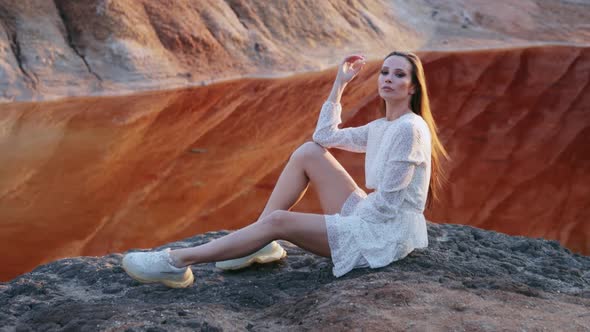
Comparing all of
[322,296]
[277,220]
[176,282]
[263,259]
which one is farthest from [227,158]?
[322,296]

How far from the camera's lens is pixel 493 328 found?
2.75 m

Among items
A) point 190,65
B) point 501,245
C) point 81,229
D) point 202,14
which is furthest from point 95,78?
point 501,245

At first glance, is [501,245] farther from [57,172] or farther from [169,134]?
[169,134]

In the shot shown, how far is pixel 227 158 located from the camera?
7.49m

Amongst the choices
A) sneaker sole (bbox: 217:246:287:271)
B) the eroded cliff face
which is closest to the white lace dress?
sneaker sole (bbox: 217:246:287:271)

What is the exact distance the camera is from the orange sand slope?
5.87 metres

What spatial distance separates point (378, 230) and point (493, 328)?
680 mm

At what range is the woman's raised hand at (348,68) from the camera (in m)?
3.68

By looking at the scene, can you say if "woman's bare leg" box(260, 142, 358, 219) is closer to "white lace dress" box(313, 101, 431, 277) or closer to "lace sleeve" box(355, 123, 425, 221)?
"white lace dress" box(313, 101, 431, 277)

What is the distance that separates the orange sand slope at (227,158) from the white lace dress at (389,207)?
2212 mm

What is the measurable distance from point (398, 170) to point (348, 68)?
2.19 ft

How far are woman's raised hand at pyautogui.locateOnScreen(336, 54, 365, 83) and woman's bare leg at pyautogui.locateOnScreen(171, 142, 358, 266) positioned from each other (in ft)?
1.01

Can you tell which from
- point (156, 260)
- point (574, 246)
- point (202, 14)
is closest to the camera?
point (156, 260)

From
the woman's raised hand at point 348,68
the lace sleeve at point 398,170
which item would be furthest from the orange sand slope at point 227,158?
the lace sleeve at point 398,170
